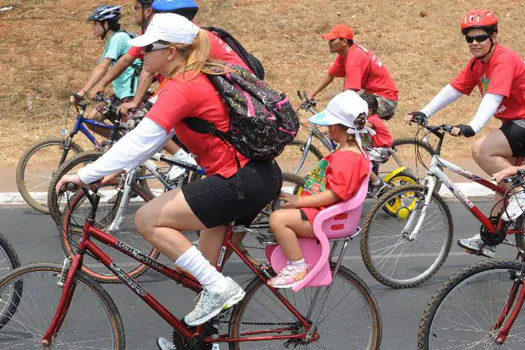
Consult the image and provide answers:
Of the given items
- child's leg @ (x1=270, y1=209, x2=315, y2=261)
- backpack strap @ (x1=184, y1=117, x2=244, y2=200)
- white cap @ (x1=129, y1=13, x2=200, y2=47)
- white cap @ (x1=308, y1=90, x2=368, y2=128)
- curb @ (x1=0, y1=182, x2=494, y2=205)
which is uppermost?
white cap @ (x1=129, y1=13, x2=200, y2=47)

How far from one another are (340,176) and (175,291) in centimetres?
227

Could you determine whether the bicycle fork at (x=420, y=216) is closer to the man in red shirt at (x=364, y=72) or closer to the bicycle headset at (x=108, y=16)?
the man in red shirt at (x=364, y=72)

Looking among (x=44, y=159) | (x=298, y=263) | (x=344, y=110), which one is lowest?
(x=44, y=159)

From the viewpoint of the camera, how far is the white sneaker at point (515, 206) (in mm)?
6301

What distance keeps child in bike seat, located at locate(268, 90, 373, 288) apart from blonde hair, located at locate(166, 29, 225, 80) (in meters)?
0.83

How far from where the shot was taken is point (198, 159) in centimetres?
448

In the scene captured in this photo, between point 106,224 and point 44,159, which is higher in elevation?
point 106,224

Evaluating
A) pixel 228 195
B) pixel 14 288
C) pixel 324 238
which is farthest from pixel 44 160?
pixel 324 238

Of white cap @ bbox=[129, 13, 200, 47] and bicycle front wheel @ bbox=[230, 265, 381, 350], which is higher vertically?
white cap @ bbox=[129, 13, 200, 47]

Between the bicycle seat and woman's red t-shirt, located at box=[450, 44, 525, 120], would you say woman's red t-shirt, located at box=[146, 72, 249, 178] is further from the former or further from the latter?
→ woman's red t-shirt, located at box=[450, 44, 525, 120]

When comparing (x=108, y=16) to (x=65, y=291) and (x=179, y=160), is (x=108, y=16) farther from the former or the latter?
(x=65, y=291)

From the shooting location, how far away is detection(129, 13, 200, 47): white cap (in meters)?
4.23

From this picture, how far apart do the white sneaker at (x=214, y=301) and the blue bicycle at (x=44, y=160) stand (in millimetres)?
4508

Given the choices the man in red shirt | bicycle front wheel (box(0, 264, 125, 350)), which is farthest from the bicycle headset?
bicycle front wheel (box(0, 264, 125, 350))
